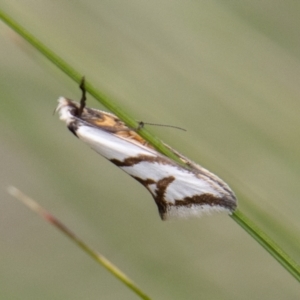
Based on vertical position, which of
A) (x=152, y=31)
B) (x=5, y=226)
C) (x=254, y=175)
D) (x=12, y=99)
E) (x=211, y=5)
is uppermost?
(x=211, y=5)

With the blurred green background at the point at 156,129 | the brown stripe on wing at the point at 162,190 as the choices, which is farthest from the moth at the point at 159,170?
the blurred green background at the point at 156,129

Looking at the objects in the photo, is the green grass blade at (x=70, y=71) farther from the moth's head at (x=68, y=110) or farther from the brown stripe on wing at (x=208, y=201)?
the moth's head at (x=68, y=110)

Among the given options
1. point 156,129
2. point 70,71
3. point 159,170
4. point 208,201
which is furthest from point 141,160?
point 156,129

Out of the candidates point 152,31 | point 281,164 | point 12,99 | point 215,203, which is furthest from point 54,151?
point 215,203

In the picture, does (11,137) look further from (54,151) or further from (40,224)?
(54,151)

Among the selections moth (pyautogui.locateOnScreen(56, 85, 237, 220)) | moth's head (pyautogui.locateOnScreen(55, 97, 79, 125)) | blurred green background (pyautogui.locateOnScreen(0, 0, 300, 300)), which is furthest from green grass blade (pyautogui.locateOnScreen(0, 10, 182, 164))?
blurred green background (pyautogui.locateOnScreen(0, 0, 300, 300))

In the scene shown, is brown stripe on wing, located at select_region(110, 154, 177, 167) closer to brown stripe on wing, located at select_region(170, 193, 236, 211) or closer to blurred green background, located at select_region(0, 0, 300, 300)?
brown stripe on wing, located at select_region(170, 193, 236, 211)

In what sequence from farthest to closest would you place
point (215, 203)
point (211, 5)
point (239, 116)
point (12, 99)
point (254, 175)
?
1. point (254, 175)
2. point (211, 5)
3. point (239, 116)
4. point (12, 99)
5. point (215, 203)

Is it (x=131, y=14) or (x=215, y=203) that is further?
(x=131, y=14)
